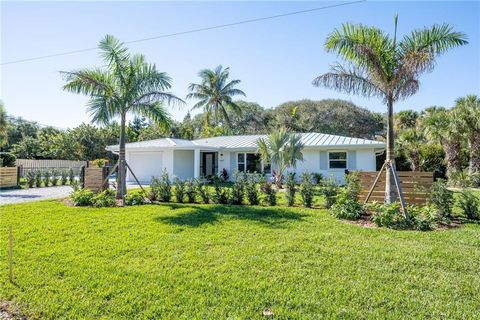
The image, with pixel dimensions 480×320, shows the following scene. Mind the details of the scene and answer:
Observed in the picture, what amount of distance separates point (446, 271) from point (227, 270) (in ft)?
10.9

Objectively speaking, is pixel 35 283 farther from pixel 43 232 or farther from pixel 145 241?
pixel 43 232

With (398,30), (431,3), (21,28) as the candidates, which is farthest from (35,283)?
(431,3)

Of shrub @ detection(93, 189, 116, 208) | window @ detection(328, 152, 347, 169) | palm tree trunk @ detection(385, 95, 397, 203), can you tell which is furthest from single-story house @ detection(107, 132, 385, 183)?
shrub @ detection(93, 189, 116, 208)

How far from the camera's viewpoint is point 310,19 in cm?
1083

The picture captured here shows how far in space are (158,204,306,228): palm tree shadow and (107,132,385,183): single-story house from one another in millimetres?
9275

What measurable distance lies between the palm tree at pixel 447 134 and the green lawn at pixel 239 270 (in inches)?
579

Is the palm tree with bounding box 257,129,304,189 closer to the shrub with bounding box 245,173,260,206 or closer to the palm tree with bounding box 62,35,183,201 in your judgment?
the shrub with bounding box 245,173,260,206

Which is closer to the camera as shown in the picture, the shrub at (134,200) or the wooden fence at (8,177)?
the shrub at (134,200)

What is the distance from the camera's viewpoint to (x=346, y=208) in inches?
330

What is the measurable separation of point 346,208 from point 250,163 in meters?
13.5

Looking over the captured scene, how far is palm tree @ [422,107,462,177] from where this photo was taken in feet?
63.4

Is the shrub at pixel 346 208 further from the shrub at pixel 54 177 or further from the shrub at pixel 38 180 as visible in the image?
the shrub at pixel 54 177

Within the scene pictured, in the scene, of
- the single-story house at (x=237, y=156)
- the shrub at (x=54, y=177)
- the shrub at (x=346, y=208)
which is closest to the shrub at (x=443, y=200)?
the shrub at (x=346, y=208)

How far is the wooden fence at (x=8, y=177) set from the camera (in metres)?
16.8
